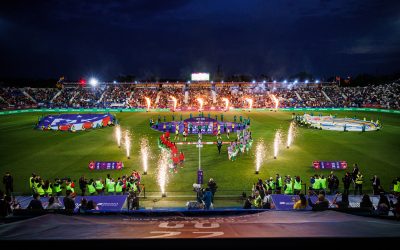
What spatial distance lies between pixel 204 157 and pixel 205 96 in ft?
219

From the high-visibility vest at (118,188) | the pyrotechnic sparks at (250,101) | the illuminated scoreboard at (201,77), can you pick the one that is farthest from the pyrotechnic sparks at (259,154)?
A: the illuminated scoreboard at (201,77)

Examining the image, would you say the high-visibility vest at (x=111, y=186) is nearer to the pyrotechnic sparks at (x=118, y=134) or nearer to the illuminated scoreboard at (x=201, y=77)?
the pyrotechnic sparks at (x=118, y=134)

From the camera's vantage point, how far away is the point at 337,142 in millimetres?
35281

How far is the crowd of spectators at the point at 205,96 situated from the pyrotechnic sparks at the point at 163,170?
53.0 m

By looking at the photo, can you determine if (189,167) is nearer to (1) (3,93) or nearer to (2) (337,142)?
(2) (337,142)

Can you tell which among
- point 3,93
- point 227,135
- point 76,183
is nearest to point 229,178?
point 76,183

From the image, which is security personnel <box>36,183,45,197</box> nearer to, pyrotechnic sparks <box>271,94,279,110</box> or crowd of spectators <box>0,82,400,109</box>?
crowd of spectators <box>0,82,400,109</box>

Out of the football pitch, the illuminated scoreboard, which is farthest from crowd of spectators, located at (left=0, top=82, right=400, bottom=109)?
the football pitch

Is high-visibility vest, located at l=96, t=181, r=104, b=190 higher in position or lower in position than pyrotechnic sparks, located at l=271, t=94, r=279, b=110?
lower

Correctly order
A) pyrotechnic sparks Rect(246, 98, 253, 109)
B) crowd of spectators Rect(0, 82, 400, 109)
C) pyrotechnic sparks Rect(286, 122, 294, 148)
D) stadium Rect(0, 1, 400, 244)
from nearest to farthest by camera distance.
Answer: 1. stadium Rect(0, 1, 400, 244)
2. pyrotechnic sparks Rect(286, 122, 294, 148)
3. pyrotechnic sparks Rect(246, 98, 253, 109)
4. crowd of spectators Rect(0, 82, 400, 109)

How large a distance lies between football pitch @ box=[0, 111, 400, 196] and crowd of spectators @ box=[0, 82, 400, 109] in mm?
44384

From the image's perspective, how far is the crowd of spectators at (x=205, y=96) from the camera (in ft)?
280

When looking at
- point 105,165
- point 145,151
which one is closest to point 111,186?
point 105,165

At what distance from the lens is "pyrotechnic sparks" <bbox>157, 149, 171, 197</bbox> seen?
20903 mm
